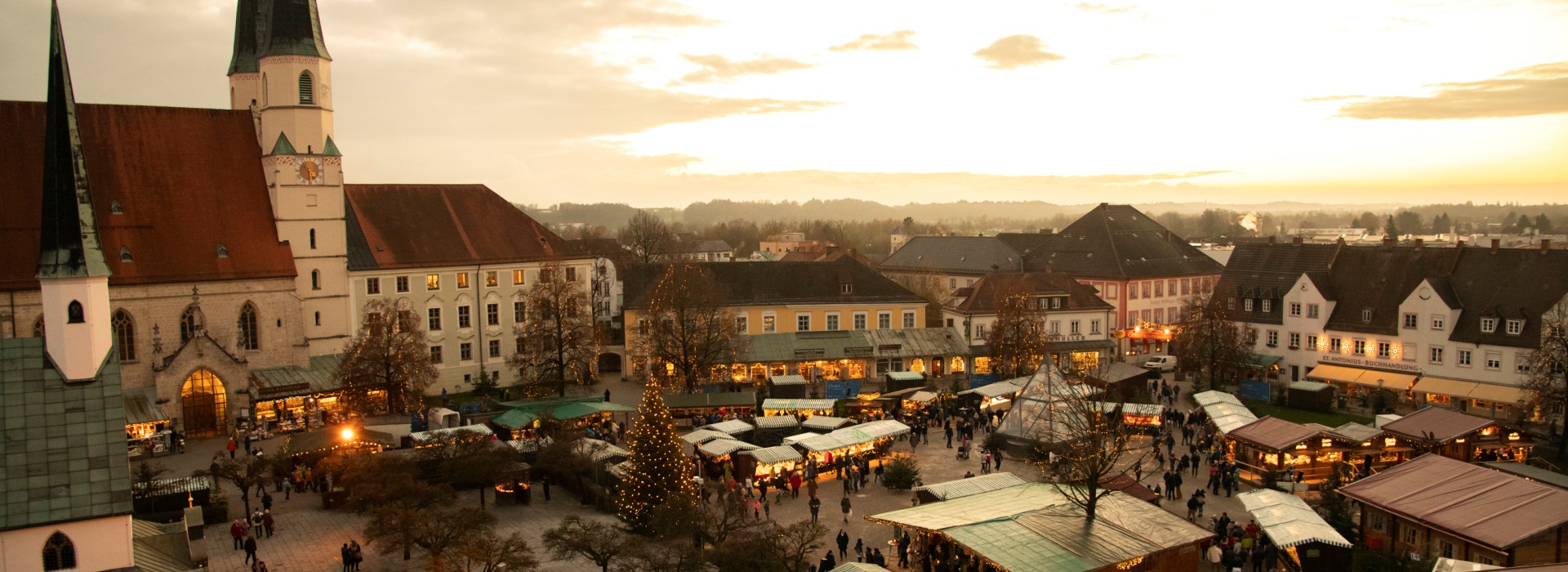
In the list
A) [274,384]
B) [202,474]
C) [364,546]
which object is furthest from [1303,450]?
[274,384]

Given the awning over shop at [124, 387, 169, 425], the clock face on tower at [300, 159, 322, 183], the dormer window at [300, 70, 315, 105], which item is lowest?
the awning over shop at [124, 387, 169, 425]

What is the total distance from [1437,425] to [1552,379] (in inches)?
258

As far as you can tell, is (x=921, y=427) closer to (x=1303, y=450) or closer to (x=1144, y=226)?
(x=1303, y=450)

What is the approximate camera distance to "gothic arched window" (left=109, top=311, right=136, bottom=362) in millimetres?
35469

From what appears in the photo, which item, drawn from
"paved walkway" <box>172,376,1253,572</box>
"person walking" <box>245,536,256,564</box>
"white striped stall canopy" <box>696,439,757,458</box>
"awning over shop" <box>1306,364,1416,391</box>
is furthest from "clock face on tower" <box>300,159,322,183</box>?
"awning over shop" <box>1306,364,1416,391</box>

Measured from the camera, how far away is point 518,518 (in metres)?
26.8

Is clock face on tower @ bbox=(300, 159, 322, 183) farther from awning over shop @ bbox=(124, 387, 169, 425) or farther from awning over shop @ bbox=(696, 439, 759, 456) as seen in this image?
awning over shop @ bbox=(696, 439, 759, 456)

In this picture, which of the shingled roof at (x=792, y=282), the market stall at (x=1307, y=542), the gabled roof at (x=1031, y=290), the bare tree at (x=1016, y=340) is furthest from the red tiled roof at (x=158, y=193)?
the market stall at (x=1307, y=542)

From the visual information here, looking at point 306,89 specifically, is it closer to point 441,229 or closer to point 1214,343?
point 441,229

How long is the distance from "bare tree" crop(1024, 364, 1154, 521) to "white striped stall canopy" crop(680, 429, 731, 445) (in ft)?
31.4

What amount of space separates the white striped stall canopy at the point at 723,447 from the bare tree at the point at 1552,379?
85.7 ft

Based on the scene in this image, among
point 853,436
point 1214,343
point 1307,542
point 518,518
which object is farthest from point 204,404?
point 1214,343

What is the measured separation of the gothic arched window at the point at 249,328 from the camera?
38562mm

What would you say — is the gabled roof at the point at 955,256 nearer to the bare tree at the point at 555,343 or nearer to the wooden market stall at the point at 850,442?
the bare tree at the point at 555,343
